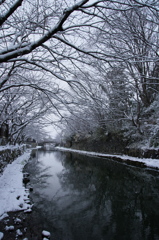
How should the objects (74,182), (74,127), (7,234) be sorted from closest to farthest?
(7,234)
(74,127)
(74,182)

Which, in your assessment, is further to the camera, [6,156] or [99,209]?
[6,156]

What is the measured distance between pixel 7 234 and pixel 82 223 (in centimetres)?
196

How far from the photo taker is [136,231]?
4.18 meters

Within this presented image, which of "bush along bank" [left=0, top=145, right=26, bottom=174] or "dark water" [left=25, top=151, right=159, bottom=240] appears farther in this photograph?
"bush along bank" [left=0, top=145, right=26, bottom=174]

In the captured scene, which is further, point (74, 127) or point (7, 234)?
point (74, 127)

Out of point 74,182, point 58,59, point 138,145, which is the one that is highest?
point 58,59

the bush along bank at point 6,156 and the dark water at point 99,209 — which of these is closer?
the dark water at point 99,209

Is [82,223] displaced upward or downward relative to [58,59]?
downward

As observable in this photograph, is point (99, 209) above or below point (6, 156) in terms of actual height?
below

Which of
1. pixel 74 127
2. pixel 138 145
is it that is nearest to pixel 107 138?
pixel 138 145

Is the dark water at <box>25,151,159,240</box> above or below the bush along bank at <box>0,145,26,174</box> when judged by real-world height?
below

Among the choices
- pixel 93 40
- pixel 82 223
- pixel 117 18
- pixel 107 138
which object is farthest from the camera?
pixel 107 138

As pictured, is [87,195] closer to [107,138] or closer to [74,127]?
[74,127]

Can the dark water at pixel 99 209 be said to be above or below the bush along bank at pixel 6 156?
below
